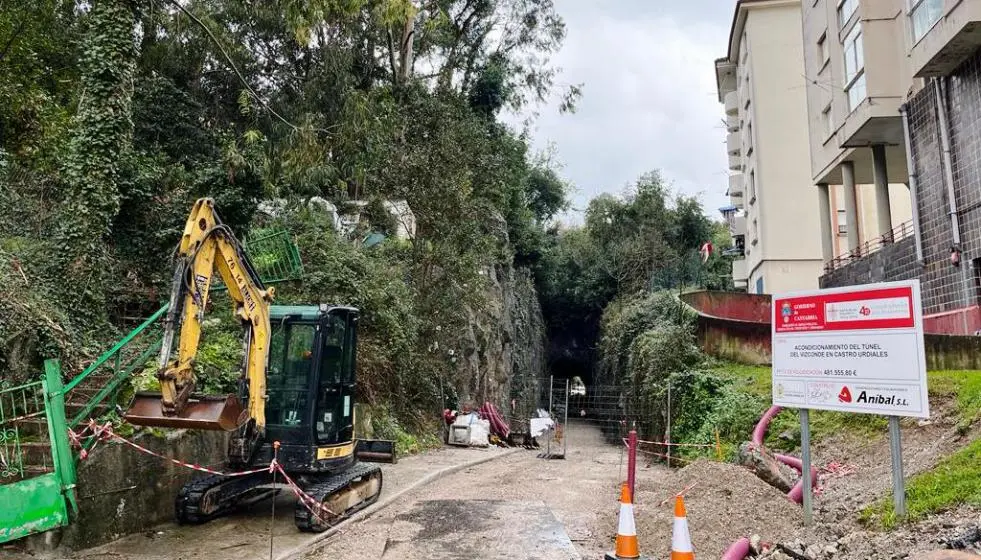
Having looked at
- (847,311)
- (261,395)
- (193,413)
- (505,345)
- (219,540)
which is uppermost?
(505,345)

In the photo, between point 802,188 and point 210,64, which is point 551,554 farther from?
point 802,188

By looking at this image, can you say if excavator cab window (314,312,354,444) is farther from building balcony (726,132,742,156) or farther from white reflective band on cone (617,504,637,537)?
building balcony (726,132,742,156)

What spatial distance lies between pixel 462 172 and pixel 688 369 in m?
8.22

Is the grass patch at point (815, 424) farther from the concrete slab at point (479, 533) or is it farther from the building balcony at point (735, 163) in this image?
the building balcony at point (735, 163)

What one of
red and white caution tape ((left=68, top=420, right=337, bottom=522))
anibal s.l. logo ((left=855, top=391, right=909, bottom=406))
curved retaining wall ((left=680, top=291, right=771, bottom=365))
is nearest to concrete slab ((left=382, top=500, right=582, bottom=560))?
red and white caution tape ((left=68, top=420, right=337, bottom=522))

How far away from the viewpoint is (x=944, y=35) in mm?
11812

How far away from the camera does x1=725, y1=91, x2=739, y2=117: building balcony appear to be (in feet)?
110

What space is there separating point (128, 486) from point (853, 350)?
7.51m

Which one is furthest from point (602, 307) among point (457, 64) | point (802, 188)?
point (457, 64)

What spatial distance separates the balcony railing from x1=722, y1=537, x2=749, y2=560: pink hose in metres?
13.2

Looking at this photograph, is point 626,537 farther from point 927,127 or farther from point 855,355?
point 927,127

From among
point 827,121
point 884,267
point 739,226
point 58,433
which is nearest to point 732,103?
point 739,226

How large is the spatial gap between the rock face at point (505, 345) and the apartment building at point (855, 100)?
11929 mm

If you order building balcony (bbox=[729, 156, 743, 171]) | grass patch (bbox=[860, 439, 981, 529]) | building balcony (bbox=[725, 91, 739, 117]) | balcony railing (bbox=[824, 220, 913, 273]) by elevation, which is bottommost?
grass patch (bbox=[860, 439, 981, 529])
